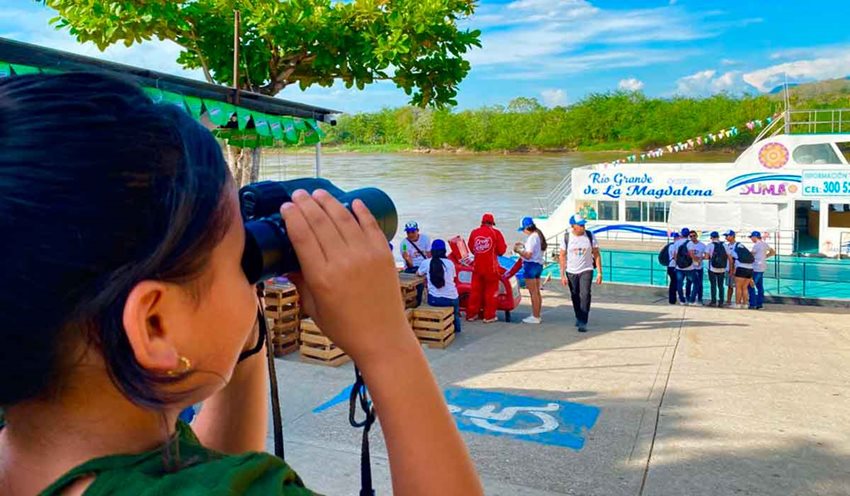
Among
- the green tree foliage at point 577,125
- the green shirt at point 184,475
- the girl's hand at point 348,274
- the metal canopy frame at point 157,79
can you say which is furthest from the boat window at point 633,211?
the green tree foliage at point 577,125

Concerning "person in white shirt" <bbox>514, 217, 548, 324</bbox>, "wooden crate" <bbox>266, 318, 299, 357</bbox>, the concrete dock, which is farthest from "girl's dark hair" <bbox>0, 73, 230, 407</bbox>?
"person in white shirt" <bbox>514, 217, 548, 324</bbox>

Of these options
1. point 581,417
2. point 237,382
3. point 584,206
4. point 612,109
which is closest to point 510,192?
point 584,206

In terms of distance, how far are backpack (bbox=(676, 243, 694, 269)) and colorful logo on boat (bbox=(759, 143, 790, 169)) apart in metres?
8.35

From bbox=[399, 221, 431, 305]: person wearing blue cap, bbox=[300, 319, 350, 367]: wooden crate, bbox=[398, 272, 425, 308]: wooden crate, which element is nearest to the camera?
bbox=[300, 319, 350, 367]: wooden crate

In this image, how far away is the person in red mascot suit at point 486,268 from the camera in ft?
31.5

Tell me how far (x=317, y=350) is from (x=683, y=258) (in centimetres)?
832

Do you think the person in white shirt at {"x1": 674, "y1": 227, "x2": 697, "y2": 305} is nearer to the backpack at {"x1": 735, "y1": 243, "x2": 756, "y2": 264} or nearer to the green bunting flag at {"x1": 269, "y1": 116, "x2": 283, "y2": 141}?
the backpack at {"x1": 735, "y1": 243, "x2": 756, "y2": 264}

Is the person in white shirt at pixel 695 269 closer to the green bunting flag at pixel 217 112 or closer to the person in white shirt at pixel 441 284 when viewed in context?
the person in white shirt at pixel 441 284

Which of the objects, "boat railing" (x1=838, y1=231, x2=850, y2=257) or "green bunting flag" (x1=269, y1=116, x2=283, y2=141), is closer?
"green bunting flag" (x1=269, y1=116, x2=283, y2=141)

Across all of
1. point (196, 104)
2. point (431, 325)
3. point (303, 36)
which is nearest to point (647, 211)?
point (303, 36)

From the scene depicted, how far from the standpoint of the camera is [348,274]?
78 centimetres

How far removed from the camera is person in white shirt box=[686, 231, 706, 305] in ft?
42.6

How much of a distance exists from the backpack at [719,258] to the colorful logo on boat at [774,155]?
8.25 meters

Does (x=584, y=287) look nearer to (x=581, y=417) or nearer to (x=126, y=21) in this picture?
(x=581, y=417)
